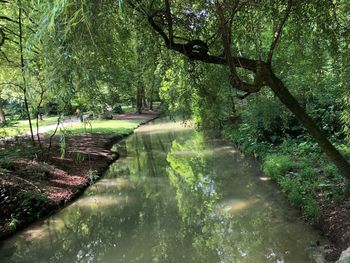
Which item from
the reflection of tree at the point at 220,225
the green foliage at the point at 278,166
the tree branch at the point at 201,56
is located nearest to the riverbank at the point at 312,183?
the green foliage at the point at 278,166

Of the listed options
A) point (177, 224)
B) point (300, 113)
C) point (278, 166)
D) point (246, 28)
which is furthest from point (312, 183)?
point (246, 28)

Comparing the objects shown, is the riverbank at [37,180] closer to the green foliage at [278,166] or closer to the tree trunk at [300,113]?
the tree trunk at [300,113]

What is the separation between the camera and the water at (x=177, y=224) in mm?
7047

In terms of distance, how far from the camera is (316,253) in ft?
20.7

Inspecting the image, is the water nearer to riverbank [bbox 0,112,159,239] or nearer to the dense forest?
riverbank [bbox 0,112,159,239]

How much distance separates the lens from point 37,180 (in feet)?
36.5

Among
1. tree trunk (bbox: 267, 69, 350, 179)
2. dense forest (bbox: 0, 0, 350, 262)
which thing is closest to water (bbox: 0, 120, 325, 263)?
dense forest (bbox: 0, 0, 350, 262)

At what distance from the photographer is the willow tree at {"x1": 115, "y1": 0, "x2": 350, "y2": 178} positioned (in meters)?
5.92

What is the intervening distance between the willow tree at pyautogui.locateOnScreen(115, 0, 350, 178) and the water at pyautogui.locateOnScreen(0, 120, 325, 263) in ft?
6.93

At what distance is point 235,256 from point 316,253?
1404 millimetres

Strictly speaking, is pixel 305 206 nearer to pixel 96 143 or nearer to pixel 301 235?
pixel 301 235

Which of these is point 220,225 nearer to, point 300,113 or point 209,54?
point 300,113

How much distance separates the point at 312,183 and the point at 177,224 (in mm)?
3285

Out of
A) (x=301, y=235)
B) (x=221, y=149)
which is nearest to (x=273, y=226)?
(x=301, y=235)
